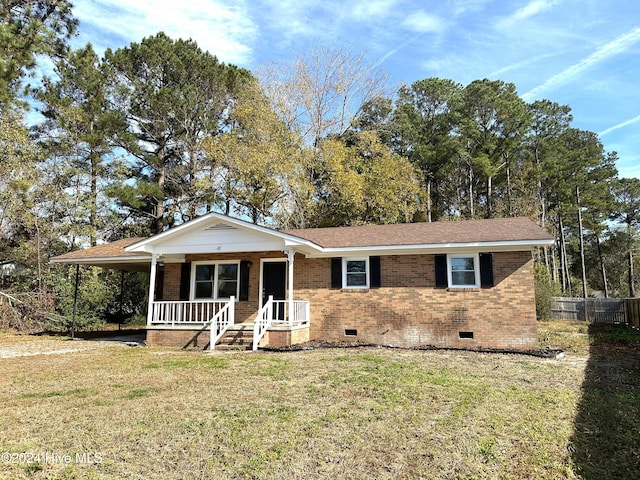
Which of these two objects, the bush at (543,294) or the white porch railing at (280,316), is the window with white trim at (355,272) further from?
the bush at (543,294)

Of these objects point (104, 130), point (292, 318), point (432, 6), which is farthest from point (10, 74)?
point (432, 6)

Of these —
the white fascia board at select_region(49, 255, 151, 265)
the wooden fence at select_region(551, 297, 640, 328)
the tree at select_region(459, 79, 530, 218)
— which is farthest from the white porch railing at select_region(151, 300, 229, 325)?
the tree at select_region(459, 79, 530, 218)

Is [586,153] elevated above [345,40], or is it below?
below

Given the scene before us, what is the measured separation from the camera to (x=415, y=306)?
12.0 meters

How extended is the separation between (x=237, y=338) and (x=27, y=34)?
13.5 m

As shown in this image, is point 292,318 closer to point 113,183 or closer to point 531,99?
point 113,183

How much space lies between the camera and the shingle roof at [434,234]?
11453 millimetres

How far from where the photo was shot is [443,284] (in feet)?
39.1

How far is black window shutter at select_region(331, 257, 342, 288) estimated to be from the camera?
42.0 ft

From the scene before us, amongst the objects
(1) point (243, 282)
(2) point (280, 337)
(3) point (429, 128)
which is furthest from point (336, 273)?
(3) point (429, 128)

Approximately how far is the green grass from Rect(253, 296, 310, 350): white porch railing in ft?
7.99

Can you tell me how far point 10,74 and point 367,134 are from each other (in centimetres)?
1739

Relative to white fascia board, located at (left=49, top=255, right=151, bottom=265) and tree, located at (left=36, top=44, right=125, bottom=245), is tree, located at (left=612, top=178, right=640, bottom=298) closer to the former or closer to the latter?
white fascia board, located at (left=49, top=255, right=151, bottom=265)

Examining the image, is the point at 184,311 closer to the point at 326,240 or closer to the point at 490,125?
the point at 326,240
